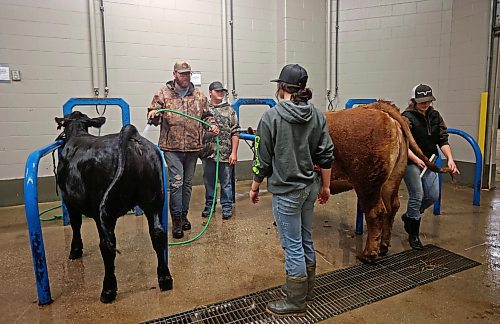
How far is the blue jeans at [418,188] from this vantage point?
8.93ft

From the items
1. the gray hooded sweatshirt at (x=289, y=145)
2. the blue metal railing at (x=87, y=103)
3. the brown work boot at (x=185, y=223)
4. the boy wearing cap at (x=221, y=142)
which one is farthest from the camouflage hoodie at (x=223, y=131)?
the gray hooded sweatshirt at (x=289, y=145)

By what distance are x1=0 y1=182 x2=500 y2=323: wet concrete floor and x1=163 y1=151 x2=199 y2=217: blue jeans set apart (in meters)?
0.35

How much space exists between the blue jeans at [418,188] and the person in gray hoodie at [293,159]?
1.17m

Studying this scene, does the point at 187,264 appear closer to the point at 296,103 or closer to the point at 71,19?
the point at 296,103

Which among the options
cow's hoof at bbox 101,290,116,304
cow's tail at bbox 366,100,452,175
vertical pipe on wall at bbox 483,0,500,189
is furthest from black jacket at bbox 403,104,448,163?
cow's hoof at bbox 101,290,116,304

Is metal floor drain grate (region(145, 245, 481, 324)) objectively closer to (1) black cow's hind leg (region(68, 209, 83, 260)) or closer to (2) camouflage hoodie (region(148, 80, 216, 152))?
(1) black cow's hind leg (region(68, 209, 83, 260))

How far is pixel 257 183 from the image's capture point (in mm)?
1853

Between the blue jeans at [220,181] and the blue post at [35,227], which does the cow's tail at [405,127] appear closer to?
the blue jeans at [220,181]

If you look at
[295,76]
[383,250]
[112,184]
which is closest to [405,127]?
[383,250]

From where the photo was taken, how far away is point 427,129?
2.82 m

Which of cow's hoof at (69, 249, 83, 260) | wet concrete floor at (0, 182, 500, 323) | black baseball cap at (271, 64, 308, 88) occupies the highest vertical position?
black baseball cap at (271, 64, 308, 88)

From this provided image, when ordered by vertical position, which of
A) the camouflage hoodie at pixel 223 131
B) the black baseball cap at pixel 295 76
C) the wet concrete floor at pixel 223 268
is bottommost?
the wet concrete floor at pixel 223 268

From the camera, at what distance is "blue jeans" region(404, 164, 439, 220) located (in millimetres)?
2721

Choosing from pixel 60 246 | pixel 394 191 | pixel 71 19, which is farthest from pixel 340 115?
pixel 71 19
